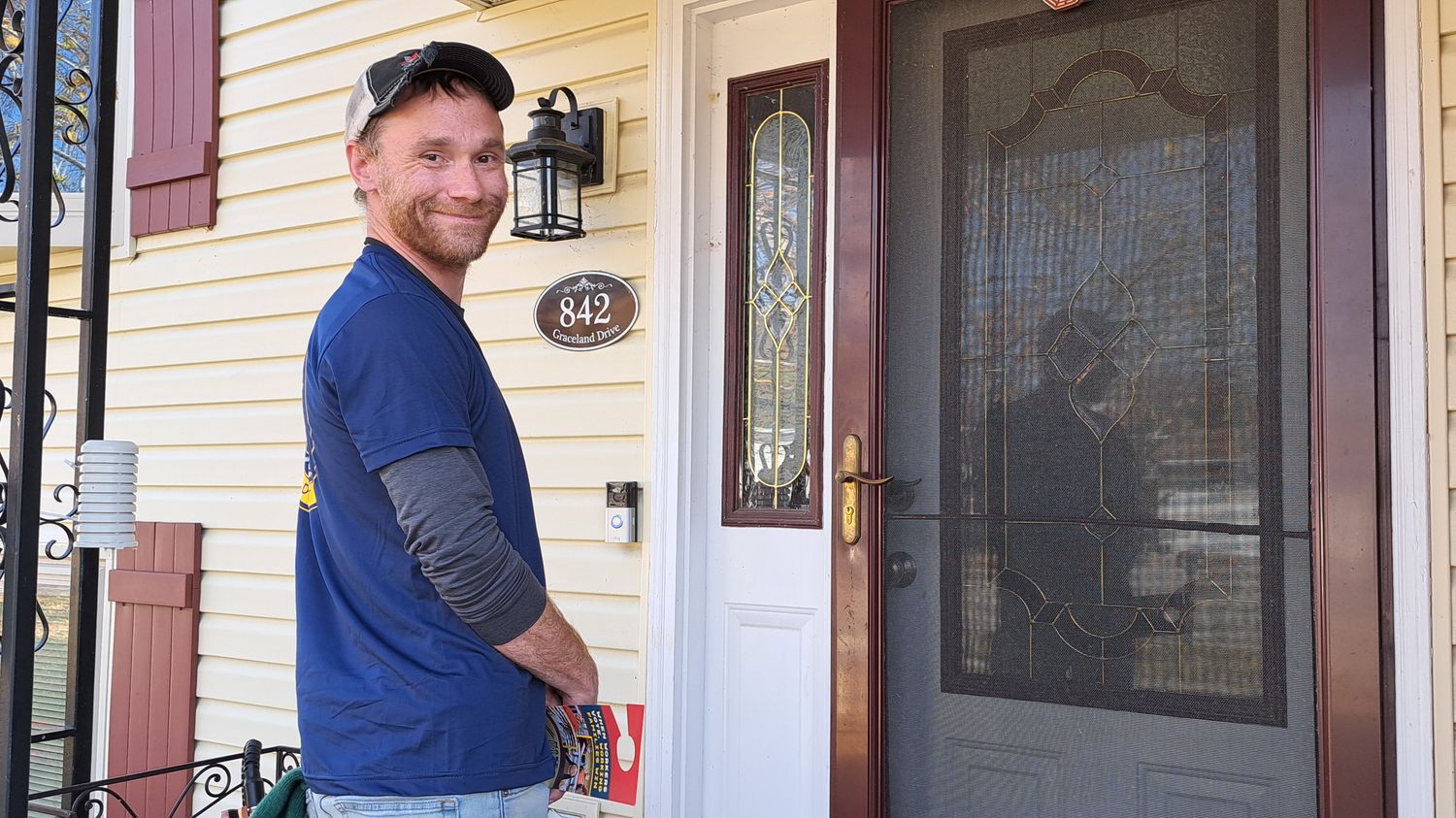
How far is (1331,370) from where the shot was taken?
7.84ft

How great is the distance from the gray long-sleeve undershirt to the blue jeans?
A: 212 mm

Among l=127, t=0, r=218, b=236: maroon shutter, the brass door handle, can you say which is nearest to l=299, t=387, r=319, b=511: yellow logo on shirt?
the brass door handle

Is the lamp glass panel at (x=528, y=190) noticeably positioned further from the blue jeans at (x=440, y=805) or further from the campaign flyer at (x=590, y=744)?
the blue jeans at (x=440, y=805)

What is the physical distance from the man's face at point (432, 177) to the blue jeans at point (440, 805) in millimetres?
708

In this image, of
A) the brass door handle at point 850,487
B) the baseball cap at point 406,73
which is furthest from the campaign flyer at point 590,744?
the brass door handle at point 850,487

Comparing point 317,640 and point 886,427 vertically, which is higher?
point 886,427

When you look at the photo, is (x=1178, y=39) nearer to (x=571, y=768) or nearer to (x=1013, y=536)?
(x=1013, y=536)

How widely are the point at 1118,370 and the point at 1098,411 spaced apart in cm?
10

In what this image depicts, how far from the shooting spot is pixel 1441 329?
2.27m

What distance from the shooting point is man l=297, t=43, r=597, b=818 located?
1.48 meters

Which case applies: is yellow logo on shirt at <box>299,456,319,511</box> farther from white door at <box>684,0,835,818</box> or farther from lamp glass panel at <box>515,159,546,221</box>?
lamp glass panel at <box>515,159,546,221</box>

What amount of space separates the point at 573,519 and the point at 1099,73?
5.88ft

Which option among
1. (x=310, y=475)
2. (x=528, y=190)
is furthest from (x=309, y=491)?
(x=528, y=190)

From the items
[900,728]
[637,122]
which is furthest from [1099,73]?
[900,728]
